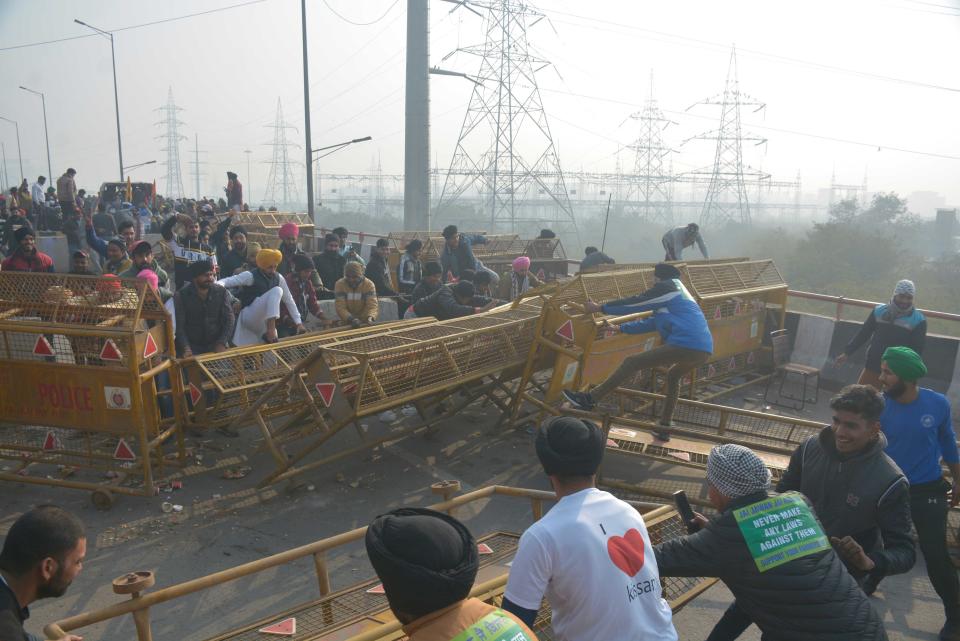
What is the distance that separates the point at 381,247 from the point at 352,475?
6.82 meters

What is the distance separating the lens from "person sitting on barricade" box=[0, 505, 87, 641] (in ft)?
8.36

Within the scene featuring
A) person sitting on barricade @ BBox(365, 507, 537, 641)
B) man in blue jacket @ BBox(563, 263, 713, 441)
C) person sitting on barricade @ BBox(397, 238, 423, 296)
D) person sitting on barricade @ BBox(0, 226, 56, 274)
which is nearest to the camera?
person sitting on barricade @ BBox(365, 507, 537, 641)

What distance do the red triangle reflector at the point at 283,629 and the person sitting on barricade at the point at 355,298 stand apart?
553 cm

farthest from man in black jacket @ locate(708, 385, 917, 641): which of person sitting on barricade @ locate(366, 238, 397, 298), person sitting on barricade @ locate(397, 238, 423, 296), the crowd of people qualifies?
person sitting on barricade @ locate(366, 238, 397, 298)

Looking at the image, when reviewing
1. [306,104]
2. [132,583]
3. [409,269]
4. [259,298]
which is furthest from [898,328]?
[306,104]

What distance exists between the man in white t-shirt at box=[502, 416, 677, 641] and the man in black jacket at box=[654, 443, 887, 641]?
0.38 m

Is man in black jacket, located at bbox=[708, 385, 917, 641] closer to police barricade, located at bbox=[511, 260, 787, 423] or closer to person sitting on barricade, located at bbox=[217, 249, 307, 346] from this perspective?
police barricade, located at bbox=[511, 260, 787, 423]

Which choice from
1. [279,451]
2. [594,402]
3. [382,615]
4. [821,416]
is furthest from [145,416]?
[821,416]

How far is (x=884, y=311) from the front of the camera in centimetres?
822

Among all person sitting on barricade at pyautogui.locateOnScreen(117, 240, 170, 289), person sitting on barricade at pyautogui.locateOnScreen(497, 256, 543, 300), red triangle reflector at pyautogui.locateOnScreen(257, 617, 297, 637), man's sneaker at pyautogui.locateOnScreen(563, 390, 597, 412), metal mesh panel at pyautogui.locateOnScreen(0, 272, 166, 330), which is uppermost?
person sitting on barricade at pyautogui.locateOnScreen(117, 240, 170, 289)

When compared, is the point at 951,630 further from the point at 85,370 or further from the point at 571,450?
the point at 85,370

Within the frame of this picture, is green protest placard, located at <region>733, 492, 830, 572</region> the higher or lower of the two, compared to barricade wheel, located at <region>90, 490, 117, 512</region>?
higher

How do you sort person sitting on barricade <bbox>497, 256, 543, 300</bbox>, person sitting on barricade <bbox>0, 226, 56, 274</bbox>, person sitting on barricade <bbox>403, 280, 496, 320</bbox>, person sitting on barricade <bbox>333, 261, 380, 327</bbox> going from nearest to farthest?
person sitting on barricade <bbox>403, 280, 496, 320</bbox> → person sitting on barricade <bbox>333, 261, 380, 327</bbox> → person sitting on barricade <bbox>0, 226, 56, 274</bbox> → person sitting on barricade <bbox>497, 256, 543, 300</bbox>

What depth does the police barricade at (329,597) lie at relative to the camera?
9.89 feet
